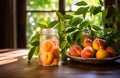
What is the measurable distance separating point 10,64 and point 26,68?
0.12 m

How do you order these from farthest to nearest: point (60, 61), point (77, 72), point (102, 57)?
point (60, 61)
point (102, 57)
point (77, 72)

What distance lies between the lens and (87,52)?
1051mm

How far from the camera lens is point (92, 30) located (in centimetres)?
120

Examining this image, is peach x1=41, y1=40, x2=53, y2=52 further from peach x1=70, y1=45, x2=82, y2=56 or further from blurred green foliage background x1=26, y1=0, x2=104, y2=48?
blurred green foliage background x1=26, y1=0, x2=104, y2=48

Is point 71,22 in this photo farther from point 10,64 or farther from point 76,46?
point 10,64

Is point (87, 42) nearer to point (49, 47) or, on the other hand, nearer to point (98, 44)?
point (98, 44)

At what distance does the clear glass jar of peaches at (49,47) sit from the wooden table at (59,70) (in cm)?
3

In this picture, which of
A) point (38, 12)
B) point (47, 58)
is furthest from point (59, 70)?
point (38, 12)

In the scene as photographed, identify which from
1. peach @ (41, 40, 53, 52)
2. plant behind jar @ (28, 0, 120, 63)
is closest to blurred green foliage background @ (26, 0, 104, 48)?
plant behind jar @ (28, 0, 120, 63)

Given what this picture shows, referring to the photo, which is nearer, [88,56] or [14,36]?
[88,56]

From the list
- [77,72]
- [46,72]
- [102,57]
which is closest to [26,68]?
[46,72]

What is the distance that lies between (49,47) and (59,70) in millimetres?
132

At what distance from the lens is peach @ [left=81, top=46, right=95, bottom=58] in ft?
3.44

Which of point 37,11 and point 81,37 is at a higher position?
point 37,11
